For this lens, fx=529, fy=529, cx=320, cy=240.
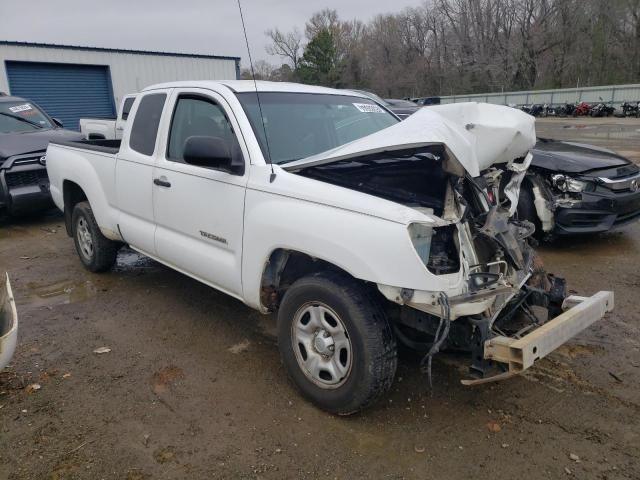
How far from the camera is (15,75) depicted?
19.6 m

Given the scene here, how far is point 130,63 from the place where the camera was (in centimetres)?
2262

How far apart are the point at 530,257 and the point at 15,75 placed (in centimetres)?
2141

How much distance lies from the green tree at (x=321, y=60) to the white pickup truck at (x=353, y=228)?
56050 mm

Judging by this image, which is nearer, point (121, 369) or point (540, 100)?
point (121, 369)

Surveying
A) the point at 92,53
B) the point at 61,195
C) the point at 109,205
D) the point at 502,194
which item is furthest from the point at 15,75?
the point at 502,194

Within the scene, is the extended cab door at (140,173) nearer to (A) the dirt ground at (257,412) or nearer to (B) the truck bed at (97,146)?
(B) the truck bed at (97,146)

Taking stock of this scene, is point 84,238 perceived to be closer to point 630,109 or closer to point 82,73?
point 82,73

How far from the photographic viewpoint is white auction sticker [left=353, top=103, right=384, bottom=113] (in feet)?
14.8

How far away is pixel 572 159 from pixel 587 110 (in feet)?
114

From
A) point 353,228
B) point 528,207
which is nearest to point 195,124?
point 353,228

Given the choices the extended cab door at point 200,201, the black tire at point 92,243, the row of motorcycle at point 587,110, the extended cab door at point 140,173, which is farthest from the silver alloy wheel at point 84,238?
the row of motorcycle at point 587,110

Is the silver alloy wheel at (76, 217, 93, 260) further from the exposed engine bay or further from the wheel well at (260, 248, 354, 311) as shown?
the exposed engine bay

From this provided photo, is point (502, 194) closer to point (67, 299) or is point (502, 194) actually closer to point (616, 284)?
point (616, 284)

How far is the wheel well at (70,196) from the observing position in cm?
583
